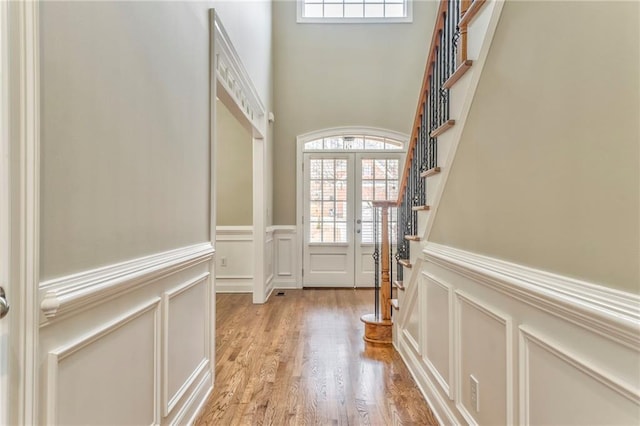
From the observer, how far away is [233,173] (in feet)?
17.6

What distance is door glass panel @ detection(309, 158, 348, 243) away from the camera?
5727mm

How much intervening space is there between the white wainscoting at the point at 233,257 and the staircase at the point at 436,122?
8.70ft

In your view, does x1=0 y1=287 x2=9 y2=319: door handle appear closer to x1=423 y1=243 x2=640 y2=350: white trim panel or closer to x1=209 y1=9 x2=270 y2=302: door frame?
x1=423 y1=243 x2=640 y2=350: white trim panel

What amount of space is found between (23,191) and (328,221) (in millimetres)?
4918

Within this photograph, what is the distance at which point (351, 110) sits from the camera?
5.73 meters

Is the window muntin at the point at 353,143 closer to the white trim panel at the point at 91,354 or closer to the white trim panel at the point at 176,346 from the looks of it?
the white trim panel at the point at 176,346

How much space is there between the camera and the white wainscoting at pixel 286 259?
223 inches

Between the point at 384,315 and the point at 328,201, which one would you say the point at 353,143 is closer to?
the point at 328,201

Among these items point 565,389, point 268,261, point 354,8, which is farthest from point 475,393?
point 354,8

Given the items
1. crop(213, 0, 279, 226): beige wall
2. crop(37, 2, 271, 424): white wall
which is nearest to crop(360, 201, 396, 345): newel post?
crop(37, 2, 271, 424): white wall

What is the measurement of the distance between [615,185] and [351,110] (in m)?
5.07

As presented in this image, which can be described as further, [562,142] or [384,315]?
[384,315]

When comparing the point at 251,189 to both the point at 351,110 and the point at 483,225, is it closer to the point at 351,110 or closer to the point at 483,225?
the point at 351,110

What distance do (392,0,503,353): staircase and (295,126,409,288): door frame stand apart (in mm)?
2674
